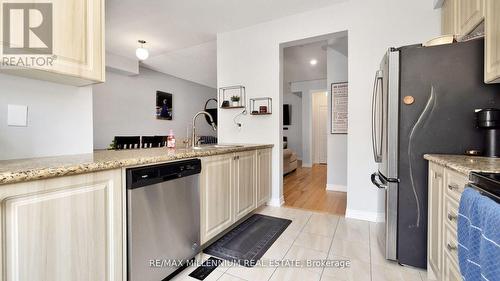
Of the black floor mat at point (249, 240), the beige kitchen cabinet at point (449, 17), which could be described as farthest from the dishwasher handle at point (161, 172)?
the beige kitchen cabinet at point (449, 17)

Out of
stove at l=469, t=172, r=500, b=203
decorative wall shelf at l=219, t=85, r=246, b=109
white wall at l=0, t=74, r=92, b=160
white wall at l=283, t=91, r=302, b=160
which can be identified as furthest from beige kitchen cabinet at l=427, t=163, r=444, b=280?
white wall at l=283, t=91, r=302, b=160

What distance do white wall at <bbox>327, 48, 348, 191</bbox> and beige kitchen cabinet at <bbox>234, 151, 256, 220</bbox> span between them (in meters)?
1.97

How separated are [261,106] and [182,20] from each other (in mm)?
1655

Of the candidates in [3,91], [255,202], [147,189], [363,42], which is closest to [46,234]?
[147,189]

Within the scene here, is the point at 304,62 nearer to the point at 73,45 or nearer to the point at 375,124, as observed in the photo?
the point at 375,124

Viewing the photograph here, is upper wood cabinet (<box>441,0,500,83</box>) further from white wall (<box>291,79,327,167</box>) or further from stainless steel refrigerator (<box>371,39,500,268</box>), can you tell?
white wall (<box>291,79,327,167</box>)

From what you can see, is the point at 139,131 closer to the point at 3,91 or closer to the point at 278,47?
the point at 278,47

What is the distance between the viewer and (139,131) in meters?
5.33

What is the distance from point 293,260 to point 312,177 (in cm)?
346

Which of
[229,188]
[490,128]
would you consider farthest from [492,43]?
[229,188]

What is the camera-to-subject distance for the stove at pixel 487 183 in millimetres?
750

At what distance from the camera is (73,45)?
1.17 meters

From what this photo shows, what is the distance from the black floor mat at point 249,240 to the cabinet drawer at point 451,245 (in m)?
1.21

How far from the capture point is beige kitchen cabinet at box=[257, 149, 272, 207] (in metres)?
2.74
